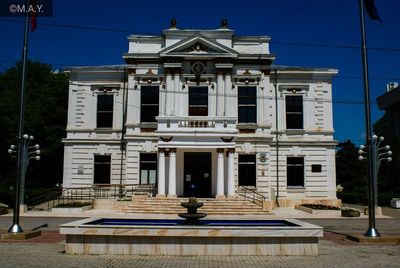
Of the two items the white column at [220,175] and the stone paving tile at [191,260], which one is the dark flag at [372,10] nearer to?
the stone paving tile at [191,260]

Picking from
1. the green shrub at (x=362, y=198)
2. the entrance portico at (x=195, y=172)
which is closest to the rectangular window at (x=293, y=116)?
the entrance portico at (x=195, y=172)

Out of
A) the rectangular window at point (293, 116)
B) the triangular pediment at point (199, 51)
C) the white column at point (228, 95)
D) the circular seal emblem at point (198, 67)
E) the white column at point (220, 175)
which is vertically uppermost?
the triangular pediment at point (199, 51)

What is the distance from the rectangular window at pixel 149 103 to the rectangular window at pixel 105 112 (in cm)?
257

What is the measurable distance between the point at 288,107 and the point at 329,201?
25.0 ft

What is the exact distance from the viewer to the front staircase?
26688 millimetres

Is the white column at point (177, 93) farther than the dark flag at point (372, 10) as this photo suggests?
Yes

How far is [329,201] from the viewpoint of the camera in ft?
107

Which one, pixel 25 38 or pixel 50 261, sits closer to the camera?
pixel 50 261

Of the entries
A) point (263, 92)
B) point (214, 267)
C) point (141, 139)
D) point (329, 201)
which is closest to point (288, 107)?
point (263, 92)

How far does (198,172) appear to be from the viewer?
3100 centimetres

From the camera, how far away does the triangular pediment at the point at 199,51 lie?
31672 millimetres

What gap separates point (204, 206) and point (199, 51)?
11517 millimetres

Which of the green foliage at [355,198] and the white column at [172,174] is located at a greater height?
the white column at [172,174]

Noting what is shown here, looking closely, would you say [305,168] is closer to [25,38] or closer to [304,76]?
[304,76]
